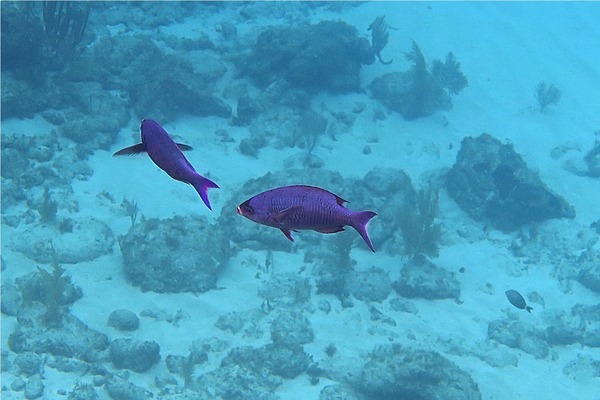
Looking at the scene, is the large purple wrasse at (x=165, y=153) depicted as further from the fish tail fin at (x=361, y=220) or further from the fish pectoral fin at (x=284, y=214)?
the fish tail fin at (x=361, y=220)

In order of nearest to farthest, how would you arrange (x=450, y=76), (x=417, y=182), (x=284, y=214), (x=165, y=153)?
(x=284, y=214) → (x=165, y=153) → (x=417, y=182) → (x=450, y=76)

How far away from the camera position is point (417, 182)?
491 inches

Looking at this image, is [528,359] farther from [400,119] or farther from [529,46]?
[529,46]

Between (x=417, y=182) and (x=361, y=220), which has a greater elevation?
(x=361, y=220)

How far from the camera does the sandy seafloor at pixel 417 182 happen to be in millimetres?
7891

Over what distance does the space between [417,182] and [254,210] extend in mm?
10621

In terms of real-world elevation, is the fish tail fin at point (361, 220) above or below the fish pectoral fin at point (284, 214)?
above

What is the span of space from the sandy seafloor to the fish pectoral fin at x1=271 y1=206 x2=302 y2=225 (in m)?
2.52

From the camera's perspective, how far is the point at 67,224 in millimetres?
8859

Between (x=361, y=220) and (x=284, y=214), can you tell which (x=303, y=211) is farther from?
(x=361, y=220)

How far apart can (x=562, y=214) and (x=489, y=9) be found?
1539 cm

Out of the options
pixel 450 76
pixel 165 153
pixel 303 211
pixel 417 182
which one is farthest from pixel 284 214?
pixel 450 76

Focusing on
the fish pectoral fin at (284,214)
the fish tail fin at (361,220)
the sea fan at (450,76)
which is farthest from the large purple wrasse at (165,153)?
the sea fan at (450,76)

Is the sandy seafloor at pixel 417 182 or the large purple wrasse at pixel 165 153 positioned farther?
the sandy seafloor at pixel 417 182
